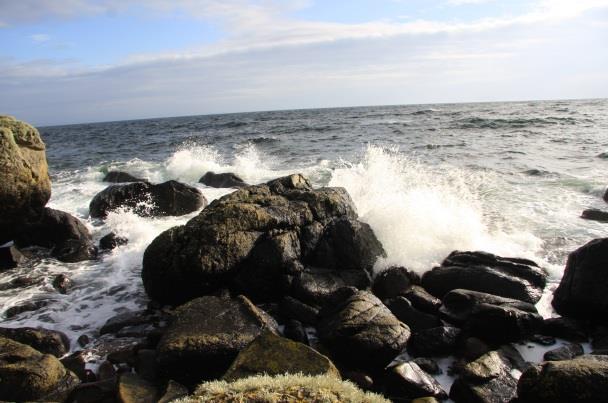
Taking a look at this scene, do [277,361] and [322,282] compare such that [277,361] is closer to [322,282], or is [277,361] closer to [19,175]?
[322,282]

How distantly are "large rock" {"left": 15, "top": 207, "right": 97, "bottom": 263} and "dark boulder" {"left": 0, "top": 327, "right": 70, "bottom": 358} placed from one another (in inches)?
152

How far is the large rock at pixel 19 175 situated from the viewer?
28.6 feet

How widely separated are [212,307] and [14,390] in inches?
92.2

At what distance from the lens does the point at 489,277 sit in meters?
7.33

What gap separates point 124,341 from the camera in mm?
6367

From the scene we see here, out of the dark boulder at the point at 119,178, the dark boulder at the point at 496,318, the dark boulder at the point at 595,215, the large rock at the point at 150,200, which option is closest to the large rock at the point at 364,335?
the dark boulder at the point at 496,318

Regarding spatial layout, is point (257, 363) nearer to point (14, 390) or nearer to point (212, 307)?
point (212, 307)

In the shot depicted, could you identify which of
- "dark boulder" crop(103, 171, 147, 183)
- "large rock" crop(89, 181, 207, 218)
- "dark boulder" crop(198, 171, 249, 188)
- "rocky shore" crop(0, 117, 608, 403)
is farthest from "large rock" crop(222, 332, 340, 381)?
"dark boulder" crop(103, 171, 147, 183)

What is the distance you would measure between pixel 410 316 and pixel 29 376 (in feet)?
15.9

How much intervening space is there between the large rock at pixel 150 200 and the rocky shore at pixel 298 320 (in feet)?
9.93

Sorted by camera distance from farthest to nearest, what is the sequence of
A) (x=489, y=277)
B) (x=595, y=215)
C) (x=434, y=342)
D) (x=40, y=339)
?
(x=595, y=215)
(x=489, y=277)
(x=40, y=339)
(x=434, y=342)

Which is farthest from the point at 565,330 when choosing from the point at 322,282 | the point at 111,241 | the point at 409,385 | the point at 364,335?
the point at 111,241

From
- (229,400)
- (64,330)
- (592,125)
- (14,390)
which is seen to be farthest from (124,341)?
(592,125)

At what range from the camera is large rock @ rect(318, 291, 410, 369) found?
5.39 m
